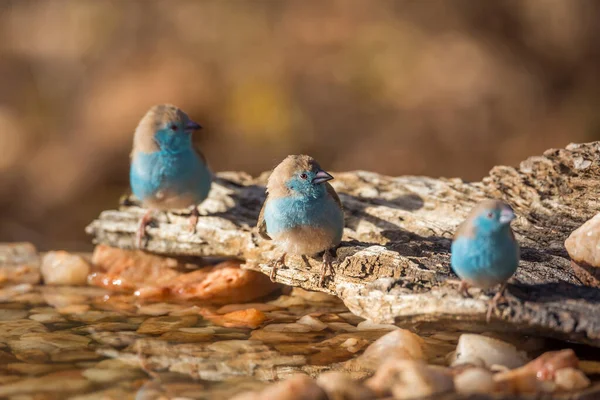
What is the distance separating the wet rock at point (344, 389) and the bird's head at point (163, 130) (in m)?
2.37

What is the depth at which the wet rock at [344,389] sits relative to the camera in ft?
10.2

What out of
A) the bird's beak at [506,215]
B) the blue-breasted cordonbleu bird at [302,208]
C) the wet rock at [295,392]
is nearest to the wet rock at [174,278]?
the blue-breasted cordonbleu bird at [302,208]

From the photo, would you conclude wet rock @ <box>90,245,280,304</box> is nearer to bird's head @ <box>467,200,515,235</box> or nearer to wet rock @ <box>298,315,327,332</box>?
wet rock @ <box>298,315,327,332</box>

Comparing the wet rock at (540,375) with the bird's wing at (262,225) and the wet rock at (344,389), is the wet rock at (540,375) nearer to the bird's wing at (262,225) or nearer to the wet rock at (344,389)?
the wet rock at (344,389)

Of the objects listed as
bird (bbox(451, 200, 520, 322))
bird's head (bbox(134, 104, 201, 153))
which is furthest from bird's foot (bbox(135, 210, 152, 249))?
bird (bbox(451, 200, 520, 322))

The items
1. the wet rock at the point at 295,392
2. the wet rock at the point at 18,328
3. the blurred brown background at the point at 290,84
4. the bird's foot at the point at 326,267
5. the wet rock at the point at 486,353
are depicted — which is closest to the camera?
the wet rock at the point at 295,392

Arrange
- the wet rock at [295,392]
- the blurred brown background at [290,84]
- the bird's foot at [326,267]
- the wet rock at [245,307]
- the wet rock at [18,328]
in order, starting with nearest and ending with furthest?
the wet rock at [295,392] → the bird's foot at [326,267] → the wet rock at [18,328] → the wet rock at [245,307] → the blurred brown background at [290,84]

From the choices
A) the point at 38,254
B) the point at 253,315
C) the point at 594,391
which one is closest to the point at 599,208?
the point at 594,391

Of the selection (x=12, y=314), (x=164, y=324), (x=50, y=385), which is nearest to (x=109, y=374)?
(x=50, y=385)

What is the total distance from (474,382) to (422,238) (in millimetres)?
1476

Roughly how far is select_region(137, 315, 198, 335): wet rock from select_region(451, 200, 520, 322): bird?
1890 mm

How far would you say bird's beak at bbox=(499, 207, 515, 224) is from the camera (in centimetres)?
331

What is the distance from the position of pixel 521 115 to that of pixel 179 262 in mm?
6852

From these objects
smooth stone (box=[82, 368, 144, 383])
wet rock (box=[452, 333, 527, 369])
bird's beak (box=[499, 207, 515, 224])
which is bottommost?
smooth stone (box=[82, 368, 144, 383])
